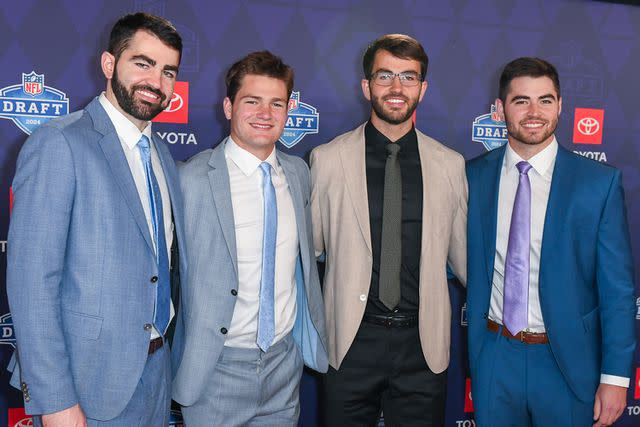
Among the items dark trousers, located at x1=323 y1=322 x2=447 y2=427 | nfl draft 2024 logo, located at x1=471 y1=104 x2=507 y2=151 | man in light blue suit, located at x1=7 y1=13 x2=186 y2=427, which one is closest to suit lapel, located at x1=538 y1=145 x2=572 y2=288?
dark trousers, located at x1=323 y1=322 x2=447 y2=427

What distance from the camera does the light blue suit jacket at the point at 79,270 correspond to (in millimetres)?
1669

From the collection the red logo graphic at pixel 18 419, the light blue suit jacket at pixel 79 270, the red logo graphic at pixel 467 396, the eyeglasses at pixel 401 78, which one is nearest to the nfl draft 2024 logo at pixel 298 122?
the eyeglasses at pixel 401 78

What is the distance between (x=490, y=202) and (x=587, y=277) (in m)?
0.49

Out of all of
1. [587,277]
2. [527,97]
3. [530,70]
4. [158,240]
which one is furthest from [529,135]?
[158,240]

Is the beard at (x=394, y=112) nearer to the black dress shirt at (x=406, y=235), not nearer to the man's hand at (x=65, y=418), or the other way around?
the black dress shirt at (x=406, y=235)

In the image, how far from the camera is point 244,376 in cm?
222

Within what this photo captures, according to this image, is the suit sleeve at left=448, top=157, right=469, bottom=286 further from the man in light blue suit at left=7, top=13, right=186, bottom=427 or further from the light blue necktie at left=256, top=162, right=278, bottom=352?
the man in light blue suit at left=7, top=13, right=186, bottom=427

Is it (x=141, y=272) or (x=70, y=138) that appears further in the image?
(x=141, y=272)

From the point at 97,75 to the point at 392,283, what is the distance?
1861 millimetres

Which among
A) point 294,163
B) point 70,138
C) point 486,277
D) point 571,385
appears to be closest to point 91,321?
point 70,138

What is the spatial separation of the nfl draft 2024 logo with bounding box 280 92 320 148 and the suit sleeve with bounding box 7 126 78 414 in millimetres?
1720

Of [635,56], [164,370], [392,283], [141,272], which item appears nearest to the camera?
[141,272]

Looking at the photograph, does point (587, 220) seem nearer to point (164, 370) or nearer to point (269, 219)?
point (269, 219)

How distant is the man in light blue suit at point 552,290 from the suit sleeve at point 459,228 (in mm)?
186
